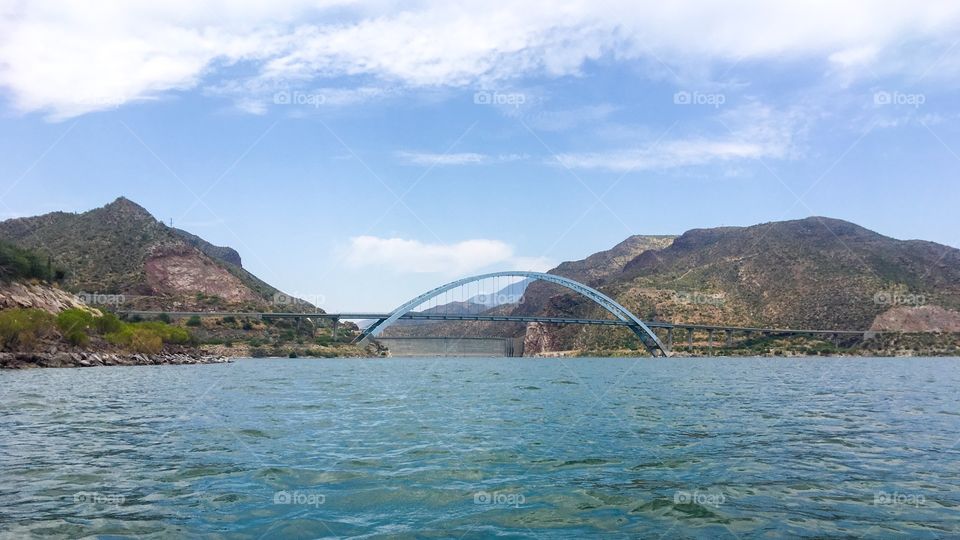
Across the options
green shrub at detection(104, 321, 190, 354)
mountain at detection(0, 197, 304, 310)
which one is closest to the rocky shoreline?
green shrub at detection(104, 321, 190, 354)

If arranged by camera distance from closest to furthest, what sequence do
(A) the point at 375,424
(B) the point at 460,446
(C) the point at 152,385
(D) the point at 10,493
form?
(D) the point at 10,493 → (B) the point at 460,446 → (A) the point at 375,424 → (C) the point at 152,385

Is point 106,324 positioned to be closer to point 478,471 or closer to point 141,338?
point 141,338

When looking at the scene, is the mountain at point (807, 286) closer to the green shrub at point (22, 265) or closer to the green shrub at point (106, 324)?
the green shrub at point (106, 324)

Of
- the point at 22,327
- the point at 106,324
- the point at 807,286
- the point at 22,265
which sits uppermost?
the point at 807,286

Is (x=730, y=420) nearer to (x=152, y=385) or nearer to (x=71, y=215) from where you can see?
(x=152, y=385)

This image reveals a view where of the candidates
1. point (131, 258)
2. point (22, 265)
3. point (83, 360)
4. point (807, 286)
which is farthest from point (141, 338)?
point (807, 286)

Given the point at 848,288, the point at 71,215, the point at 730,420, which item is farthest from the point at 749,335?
the point at 71,215
